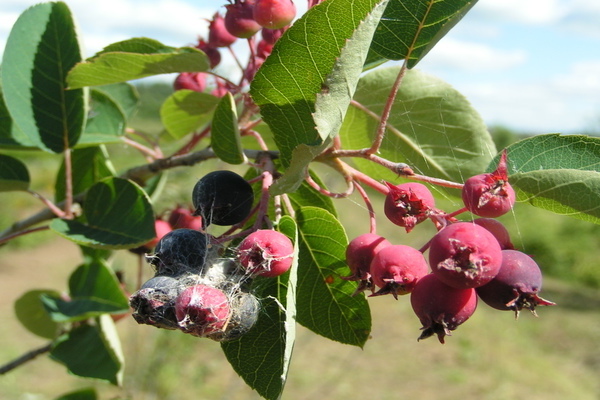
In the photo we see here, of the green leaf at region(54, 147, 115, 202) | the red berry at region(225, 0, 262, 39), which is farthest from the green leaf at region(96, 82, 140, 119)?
the red berry at region(225, 0, 262, 39)

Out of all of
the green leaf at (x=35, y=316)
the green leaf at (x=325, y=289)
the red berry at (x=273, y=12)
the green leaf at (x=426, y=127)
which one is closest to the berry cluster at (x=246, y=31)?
the red berry at (x=273, y=12)

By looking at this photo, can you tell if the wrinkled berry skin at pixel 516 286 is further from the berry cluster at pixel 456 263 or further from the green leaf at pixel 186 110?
the green leaf at pixel 186 110

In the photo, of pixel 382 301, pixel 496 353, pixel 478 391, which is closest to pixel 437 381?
pixel 478 391

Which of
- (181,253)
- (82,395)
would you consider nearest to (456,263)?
(181,253)

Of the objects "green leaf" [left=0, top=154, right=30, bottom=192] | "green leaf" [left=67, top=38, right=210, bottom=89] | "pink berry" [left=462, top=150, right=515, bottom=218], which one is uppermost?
"green leaf" [left=67, top=38, right=210, bottom=89]

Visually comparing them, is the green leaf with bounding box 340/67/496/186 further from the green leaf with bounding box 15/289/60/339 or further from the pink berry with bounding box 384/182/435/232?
the green leaf with bounding box 15/289/60/339

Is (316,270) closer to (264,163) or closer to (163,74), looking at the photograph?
(264,163)
